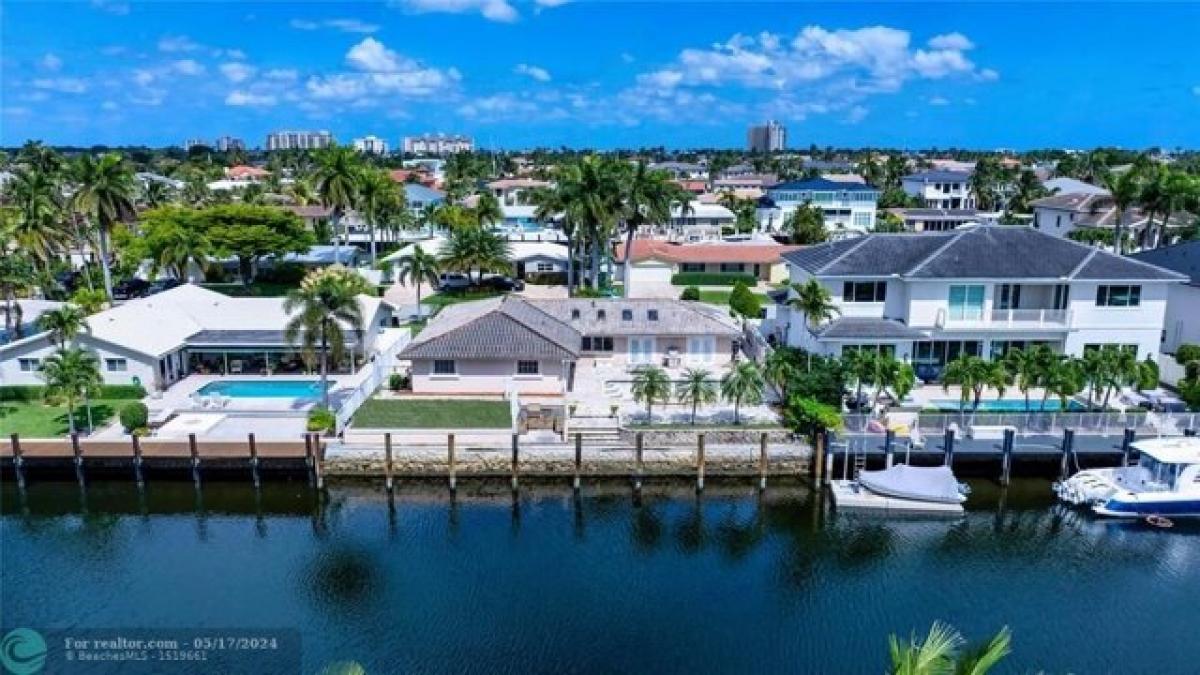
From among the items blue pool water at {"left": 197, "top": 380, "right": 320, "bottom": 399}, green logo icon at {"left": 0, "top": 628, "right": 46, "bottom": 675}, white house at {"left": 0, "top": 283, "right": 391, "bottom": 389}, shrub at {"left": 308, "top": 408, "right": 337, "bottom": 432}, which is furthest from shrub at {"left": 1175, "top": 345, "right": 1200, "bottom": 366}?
green logo icon at {"left": 0, "top": 628, "right": 46, "bottom": 675}

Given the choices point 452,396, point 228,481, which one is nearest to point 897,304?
point 452,396

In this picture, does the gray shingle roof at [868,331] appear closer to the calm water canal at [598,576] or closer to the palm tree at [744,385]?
the palm tree at [744,385]

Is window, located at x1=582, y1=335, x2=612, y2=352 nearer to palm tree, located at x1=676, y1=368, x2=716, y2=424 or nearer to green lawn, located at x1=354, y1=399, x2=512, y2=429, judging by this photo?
green lawn, located at x1=354, y1=399, x2=512, y2=429

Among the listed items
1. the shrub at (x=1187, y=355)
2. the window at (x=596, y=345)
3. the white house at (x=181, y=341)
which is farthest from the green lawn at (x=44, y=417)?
the shrub at (x=1187, y=355)

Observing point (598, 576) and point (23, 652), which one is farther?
point (598, 576)

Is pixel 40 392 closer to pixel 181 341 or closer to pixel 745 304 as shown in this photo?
pixel 181 341

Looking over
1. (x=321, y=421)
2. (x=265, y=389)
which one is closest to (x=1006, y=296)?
(x=321, y=421)
